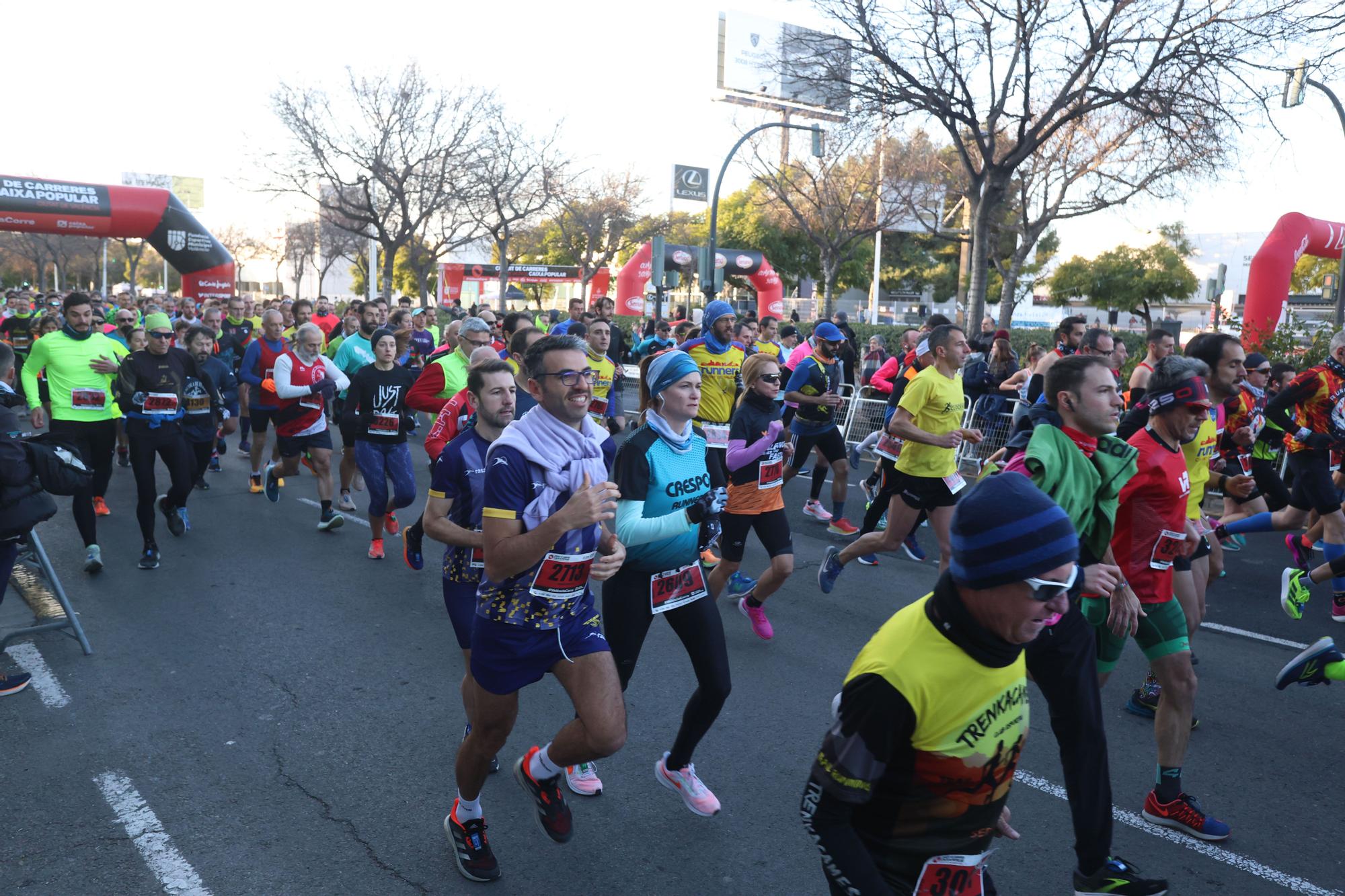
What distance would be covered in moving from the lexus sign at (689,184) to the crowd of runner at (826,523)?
18.2m

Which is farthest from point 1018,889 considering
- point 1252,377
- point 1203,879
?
point 1252,377

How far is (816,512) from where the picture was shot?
33.4 feet

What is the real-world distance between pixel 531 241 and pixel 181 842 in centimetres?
6190

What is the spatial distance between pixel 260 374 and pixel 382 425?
413cm

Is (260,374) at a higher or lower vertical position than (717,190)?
lower

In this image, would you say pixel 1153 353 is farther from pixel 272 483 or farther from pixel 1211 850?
pixel 272 483

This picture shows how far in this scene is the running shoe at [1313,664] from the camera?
3809mm

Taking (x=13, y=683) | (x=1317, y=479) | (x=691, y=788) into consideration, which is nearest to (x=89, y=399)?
(x=13, y=683)

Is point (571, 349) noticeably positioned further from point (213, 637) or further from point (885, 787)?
point (213, 637)

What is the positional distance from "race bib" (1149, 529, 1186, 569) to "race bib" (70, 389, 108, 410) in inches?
315

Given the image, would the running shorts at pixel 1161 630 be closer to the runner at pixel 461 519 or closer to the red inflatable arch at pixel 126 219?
the runner at pixel 461 519

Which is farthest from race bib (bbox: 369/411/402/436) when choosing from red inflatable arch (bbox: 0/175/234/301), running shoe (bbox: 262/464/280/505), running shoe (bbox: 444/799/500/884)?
red inflatable arch (bbox: 0/175/234/301)

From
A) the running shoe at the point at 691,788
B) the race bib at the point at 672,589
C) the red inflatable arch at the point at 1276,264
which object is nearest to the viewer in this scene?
the race bib at the point at 672,589

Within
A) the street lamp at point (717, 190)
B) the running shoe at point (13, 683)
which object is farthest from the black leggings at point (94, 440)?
the street lamp at point (717, 190)
